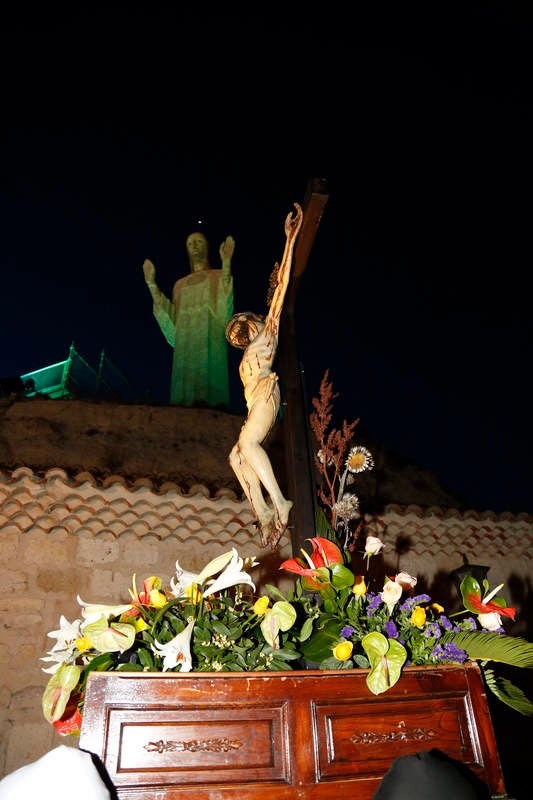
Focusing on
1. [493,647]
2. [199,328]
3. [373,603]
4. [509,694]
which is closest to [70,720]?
[373,603]

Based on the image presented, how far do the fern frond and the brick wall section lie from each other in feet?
11.7

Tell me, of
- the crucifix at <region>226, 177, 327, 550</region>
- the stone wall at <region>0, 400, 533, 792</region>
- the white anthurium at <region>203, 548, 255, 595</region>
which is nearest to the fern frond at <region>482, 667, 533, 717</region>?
the white anthurium at <region>203, 548, 255, 595</region>

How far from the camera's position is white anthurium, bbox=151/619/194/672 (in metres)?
1.78

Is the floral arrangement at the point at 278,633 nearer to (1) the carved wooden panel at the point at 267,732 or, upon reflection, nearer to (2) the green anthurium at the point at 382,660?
(2) the green anthurium at the point at 382,660

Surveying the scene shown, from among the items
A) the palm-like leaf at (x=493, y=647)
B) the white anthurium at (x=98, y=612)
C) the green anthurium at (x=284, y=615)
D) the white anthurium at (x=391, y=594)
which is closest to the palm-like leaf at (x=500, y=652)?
the palm-like leaf at (x=493, y=647)

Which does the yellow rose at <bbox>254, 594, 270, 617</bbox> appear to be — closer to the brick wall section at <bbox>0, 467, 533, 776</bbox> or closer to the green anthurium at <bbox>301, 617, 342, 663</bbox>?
the green anthurium at <bbox>301, 617, 342, 663</bbox>

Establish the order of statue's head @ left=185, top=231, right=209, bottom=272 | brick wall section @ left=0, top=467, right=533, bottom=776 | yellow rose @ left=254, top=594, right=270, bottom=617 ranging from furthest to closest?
statue's head @ left=185, top=231, right=209, bottom=272
brick wall section @ left=0, top=467, right=533, bottom=776
yellow rose @ left=254, top=594, right=270, bottom=617

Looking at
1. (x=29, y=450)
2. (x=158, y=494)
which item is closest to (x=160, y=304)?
(x=29, y=450)

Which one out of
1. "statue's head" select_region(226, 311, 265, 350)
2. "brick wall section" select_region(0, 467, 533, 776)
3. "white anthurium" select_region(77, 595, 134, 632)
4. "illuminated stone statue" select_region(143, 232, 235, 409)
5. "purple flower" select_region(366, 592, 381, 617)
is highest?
"illuminated stone statue" select_region(143, 232, 235, 409)

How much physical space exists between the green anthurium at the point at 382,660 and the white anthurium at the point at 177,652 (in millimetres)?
604

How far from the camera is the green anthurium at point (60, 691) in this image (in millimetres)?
1761

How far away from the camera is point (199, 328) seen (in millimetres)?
15297

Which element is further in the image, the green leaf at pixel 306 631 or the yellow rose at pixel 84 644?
the green leaf at pixel 306 631

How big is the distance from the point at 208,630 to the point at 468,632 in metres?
1.00
